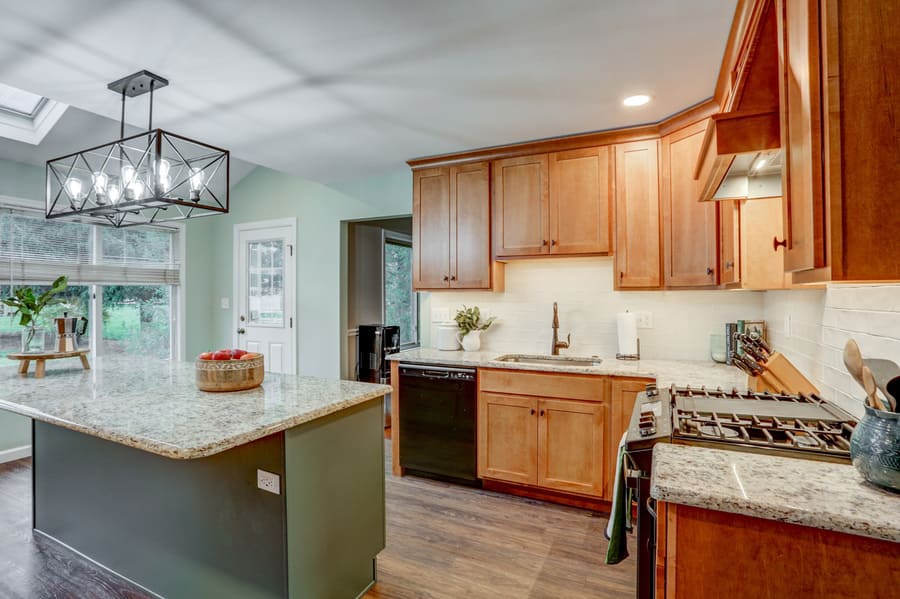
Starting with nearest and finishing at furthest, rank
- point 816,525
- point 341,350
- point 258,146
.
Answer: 1. point 816,525
2. point 258,146
3. point 341,350

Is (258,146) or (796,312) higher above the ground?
(258,146)

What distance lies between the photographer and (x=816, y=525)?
33.5 inches

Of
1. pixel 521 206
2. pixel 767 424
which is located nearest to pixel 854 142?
pixel 767 424

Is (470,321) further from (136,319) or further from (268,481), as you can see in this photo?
(136,319)

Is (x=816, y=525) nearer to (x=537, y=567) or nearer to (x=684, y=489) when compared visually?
(x=684, y=489)

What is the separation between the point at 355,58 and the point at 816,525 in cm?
228

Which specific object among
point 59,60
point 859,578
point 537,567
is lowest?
point 537,567

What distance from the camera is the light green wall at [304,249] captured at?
4.29m

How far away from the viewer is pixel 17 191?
12.2ft

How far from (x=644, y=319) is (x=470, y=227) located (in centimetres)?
139

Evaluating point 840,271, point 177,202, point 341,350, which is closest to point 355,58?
point 177,202

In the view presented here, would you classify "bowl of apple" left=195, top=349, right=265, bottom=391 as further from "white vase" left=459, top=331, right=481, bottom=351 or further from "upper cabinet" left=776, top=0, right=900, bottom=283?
"upper cabinet" left=776, top=0, right=900, bottom=283

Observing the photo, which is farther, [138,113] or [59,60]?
[138,113]

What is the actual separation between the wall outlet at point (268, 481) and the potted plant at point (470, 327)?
2020 mm
